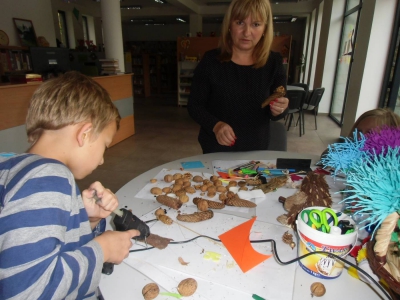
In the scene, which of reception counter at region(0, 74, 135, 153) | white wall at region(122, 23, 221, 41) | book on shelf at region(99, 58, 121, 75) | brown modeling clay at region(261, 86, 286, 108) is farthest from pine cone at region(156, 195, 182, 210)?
white wall at region(122, 23, 221, 41)

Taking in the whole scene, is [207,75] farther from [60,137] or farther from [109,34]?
[109,34]

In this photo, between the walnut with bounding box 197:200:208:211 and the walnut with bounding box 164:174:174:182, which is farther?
A: the walnut with bounding box 164:174:174:182

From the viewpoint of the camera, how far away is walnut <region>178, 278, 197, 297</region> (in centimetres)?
62

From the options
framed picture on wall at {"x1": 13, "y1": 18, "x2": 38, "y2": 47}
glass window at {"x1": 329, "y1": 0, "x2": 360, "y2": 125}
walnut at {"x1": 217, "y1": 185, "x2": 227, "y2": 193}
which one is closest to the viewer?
walnut at {"x1": 217, "y1": 185, "x2": 227, "y2": 193}

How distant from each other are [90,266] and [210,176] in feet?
2.50

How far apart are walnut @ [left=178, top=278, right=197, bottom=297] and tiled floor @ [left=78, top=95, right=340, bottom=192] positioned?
2.18 m

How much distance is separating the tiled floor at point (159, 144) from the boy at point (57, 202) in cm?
210

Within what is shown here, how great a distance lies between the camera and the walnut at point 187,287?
0.62 meters

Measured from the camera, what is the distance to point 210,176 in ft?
4.13

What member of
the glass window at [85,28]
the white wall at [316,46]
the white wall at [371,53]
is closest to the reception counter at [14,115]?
the white wall at [371,53]

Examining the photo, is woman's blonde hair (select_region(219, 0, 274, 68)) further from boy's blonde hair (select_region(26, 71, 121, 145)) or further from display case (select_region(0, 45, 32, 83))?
display case (select_region(0, 45, 32, 83))

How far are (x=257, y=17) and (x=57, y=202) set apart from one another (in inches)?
48.5

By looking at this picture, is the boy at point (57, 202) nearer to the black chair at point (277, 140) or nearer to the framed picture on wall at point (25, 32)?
the black chair at point (277, 140)

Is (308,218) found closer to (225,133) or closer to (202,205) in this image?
(202,205)
